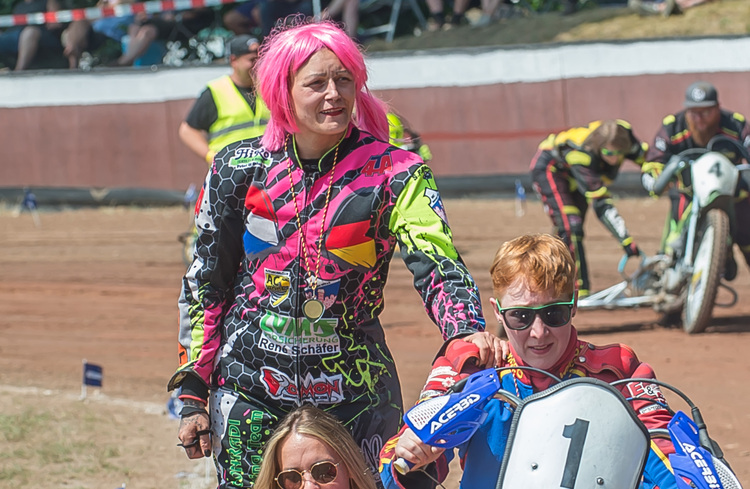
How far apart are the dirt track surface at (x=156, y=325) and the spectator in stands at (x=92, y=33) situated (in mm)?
4009

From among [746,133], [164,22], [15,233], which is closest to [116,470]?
[746,133]

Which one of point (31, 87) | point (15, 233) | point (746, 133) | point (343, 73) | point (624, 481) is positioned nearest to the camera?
point (624, 481)

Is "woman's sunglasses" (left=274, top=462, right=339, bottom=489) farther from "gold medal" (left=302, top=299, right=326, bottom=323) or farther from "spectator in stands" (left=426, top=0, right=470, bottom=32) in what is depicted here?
"spectator in stands" (left=426, top=0, right=470, bottom=32)

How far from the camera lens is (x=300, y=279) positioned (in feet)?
10.5

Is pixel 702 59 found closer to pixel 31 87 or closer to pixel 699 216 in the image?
pixel 699 216

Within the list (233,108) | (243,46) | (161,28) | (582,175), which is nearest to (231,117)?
(233,108)

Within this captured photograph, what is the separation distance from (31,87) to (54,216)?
2028 mm

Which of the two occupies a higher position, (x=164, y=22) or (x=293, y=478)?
(x=293, y=478)

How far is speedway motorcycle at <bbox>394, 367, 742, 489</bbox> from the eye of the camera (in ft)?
7.72

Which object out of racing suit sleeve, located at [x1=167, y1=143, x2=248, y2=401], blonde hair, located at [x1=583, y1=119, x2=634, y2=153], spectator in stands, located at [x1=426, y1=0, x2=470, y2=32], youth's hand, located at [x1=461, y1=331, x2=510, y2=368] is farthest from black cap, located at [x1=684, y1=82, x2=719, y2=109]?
spectator in stands, located at [x1=426, y1=0, x2=470, y2=32]

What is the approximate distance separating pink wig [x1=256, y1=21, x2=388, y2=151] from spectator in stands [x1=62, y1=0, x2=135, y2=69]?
16307mm

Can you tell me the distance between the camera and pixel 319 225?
3.20m

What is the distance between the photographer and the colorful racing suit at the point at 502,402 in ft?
8.69

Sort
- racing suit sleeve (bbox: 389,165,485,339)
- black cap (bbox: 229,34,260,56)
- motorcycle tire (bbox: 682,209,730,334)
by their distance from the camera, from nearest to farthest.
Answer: racing suit sleeve (bbox: 389,165,485,339)
black cap (bbox: 229,34,260,56)
motorcycle tire (bbox: 682,209,730,334)
